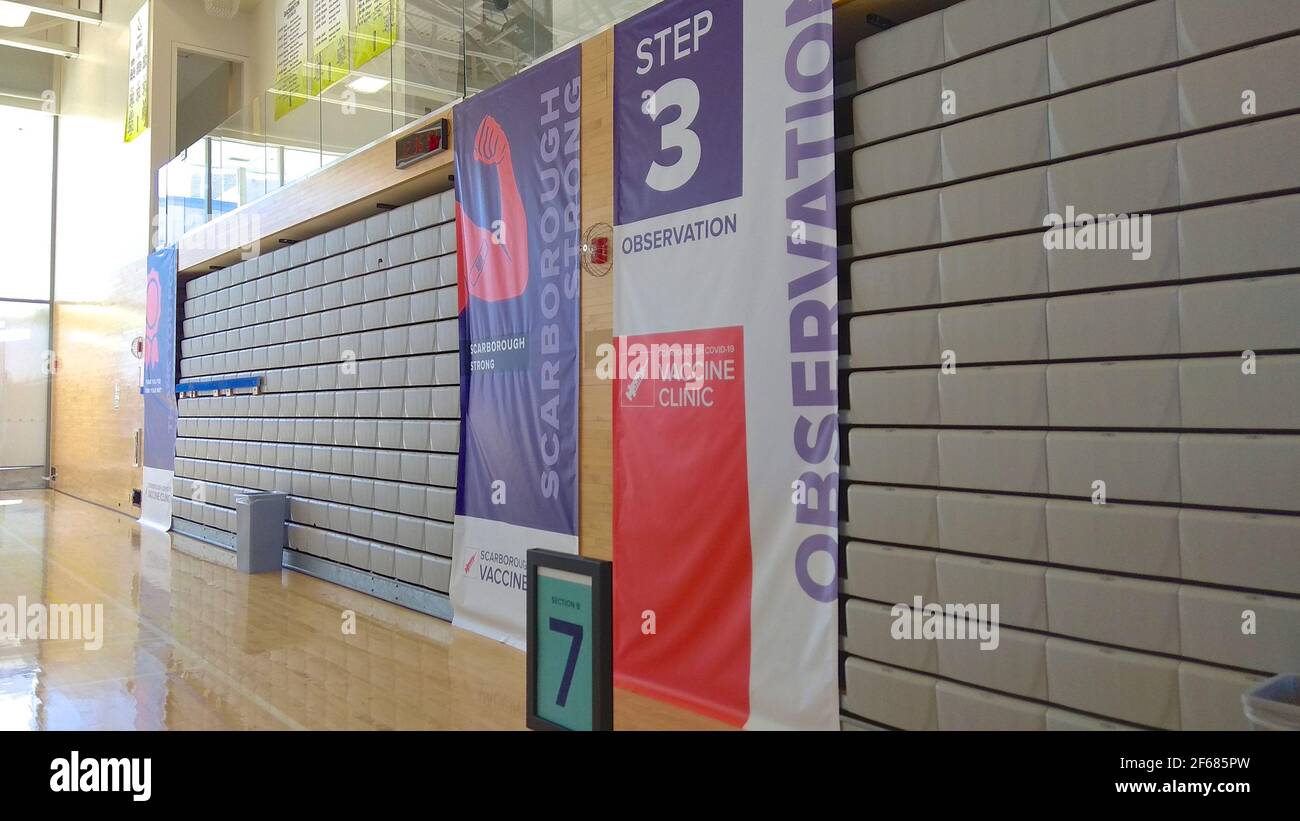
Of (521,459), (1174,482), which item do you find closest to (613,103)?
(521,459)

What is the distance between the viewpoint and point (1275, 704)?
2172mm

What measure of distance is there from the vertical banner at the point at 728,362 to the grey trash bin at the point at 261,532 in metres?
4.33

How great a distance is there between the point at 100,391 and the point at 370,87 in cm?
815

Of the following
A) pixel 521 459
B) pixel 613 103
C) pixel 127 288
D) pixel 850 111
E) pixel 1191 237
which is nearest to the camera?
pixel 1191 237

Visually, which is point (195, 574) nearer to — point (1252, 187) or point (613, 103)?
point (613, 103)

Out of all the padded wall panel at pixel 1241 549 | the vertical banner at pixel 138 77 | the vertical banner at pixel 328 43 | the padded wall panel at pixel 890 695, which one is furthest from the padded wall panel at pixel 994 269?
the vertical banner at pixel 138 77

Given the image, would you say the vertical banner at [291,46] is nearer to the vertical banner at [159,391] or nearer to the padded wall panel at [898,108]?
the vertical banner at [159,391]

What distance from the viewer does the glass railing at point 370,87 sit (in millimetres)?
5363

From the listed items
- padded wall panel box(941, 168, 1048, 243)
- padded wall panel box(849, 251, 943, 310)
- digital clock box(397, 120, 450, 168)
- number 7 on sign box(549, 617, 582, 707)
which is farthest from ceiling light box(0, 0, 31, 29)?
number 7 on sign box(549, 617, 582, 707)

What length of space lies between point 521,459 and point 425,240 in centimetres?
194

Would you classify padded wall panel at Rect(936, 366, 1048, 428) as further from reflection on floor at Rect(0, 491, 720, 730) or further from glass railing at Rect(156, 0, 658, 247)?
glass railing at Rect(156, 0, 658, 247)

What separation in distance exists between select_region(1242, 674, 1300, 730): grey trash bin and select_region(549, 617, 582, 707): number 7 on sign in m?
1.64

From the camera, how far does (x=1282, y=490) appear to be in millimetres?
2541
